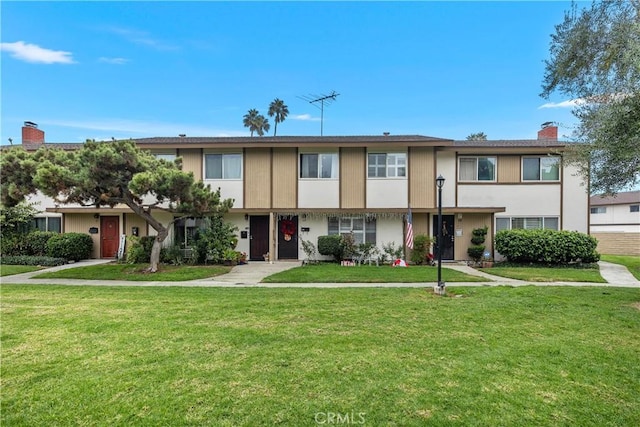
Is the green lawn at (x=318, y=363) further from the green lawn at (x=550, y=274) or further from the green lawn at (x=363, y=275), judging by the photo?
the green lawn at (x=550, y=274)

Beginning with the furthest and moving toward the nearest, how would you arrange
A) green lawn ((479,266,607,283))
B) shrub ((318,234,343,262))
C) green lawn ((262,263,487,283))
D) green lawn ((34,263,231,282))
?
shrub ((318,234,343,262)) < green lawn ((34,263,231,282)) < green lawn ((479,266,607,283)) < green lawn ((262,263,487,283))

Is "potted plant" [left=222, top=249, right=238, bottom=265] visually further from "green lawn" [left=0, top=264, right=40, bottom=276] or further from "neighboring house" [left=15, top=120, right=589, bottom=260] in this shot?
"green lawn" [left=0, top=264, right=40, bottom=276]

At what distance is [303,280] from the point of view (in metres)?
10.9

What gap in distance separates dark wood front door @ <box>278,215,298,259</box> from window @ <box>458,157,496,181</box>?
26.5 feet

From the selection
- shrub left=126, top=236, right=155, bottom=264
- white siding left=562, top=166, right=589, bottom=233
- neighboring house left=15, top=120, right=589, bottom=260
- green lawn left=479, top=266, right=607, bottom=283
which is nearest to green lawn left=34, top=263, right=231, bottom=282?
shrub left=126, top=236, right=155, bottom=264

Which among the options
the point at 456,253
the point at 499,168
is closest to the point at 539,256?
the point at 456,253

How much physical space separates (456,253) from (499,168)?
4.44 metres

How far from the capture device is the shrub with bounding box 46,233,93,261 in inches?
589

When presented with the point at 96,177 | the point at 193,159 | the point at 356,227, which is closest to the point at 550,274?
the point at 356,227

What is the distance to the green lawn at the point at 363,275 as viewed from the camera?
429 inches

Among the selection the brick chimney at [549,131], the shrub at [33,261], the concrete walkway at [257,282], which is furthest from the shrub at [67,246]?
the brick chimney at [549,131]

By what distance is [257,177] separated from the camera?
1583 centimetres

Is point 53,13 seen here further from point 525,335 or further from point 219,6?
point 525,335

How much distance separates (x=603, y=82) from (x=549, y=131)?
13.4 m
